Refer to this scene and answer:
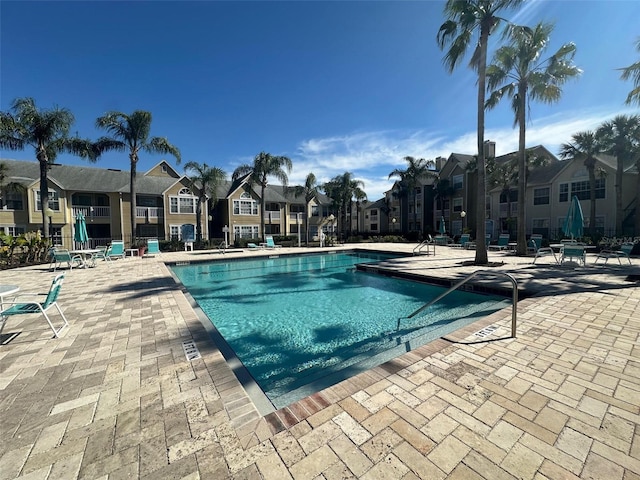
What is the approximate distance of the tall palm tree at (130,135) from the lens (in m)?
19.7

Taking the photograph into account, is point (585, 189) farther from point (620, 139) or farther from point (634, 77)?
point (634, 77)

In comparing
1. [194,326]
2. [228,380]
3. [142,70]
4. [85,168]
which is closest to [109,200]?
[85,168]

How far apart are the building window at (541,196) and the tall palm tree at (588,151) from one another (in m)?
4.43

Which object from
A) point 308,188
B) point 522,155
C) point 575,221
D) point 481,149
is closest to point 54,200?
point 308,188

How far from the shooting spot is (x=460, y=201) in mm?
35125

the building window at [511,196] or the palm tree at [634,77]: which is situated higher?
the palm tree at [634,77]

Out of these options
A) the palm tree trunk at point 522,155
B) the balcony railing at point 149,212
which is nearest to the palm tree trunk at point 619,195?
the palm tree trunk at point 522,155

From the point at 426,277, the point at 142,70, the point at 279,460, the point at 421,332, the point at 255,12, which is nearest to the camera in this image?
the point at 279,460

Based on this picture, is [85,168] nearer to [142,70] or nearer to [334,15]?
[142,70]

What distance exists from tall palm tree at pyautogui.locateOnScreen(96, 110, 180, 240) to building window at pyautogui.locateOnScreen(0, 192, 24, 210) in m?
11.1

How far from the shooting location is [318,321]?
6.25 m

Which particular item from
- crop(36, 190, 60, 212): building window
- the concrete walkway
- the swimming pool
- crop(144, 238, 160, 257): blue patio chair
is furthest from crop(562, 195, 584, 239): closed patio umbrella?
crop(36, 190, 60, 212): building window

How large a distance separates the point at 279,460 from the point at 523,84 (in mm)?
18690

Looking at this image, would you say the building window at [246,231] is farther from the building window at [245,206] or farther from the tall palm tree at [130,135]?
the tall palm tree at [130,135]
